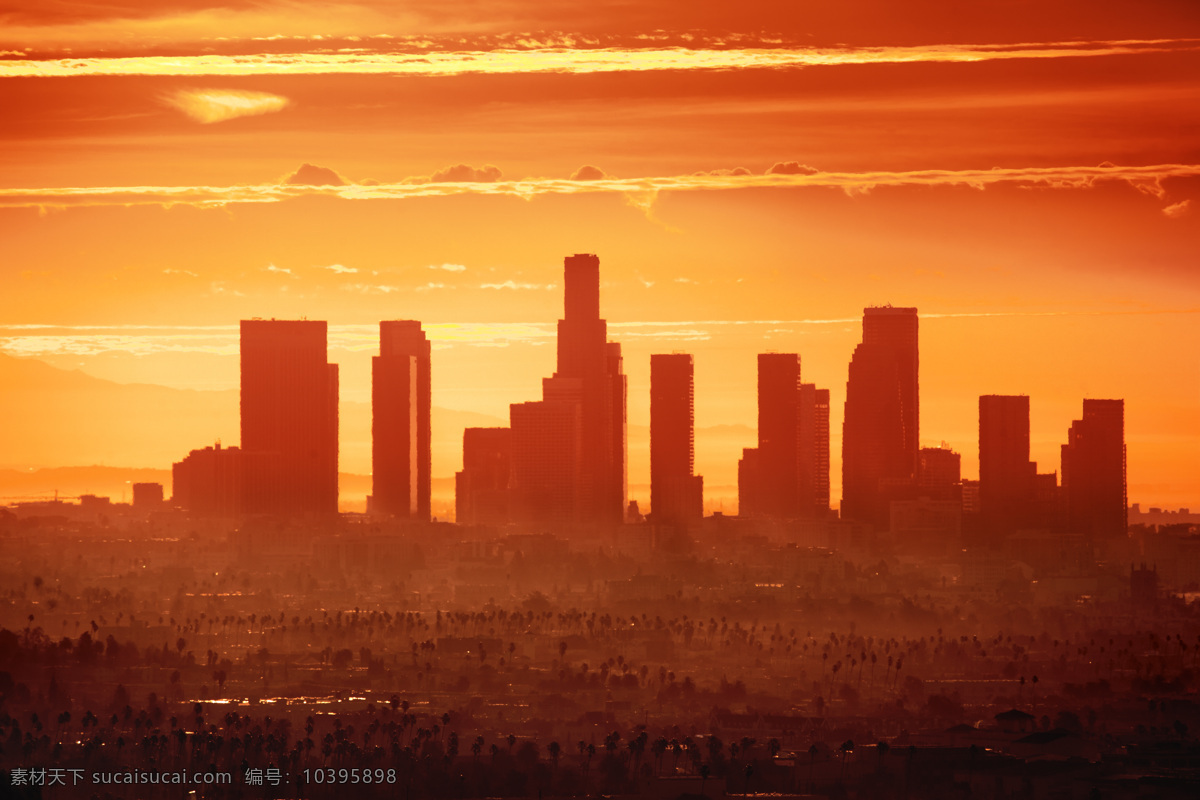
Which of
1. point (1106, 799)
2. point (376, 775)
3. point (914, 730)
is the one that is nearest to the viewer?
point (1106, 799)

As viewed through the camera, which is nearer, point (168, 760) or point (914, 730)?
point (168, 760)

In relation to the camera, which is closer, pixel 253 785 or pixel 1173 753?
pixel 253 785

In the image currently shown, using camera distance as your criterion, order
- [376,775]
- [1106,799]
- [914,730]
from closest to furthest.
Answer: [1106,799] < [376,775] < [914,730]

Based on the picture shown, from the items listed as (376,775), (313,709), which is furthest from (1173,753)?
(313,709)

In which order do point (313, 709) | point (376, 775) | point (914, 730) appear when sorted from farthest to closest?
1. point (313, 709)
2. point (914, 730)
3. point (376, 775)

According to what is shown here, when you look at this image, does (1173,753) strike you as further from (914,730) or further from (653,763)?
(653,763)

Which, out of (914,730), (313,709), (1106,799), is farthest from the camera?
(313,709)

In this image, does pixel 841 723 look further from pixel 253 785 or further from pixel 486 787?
pixel 253 785

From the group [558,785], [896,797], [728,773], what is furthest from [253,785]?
[896,797]

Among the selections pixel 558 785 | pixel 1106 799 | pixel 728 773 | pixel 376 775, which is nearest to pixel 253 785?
pixel 376 775
